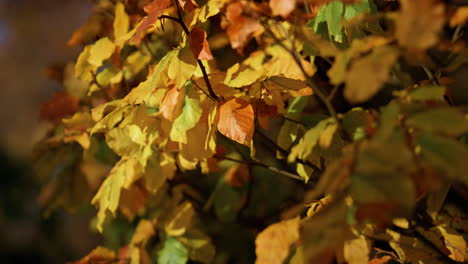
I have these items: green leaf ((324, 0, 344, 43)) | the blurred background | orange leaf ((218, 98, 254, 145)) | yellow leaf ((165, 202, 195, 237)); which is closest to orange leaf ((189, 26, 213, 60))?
orange leaf ((218, 98, 254, 145))

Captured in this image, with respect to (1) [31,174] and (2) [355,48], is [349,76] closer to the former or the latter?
(2) [355,48]

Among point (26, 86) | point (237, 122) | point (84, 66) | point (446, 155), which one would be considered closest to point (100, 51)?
point (84, 66)

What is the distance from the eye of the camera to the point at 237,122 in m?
0.87

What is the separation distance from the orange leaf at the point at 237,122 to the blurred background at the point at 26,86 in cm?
392

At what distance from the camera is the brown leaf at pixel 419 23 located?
56 centimetres

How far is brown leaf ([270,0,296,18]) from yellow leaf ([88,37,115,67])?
47 cm

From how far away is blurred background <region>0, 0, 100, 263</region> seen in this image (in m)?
4.51

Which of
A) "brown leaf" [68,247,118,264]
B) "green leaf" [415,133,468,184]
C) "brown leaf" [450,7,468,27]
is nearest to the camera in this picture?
"green leaf" [415,133,468,184]

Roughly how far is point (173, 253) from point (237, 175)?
0.97ft

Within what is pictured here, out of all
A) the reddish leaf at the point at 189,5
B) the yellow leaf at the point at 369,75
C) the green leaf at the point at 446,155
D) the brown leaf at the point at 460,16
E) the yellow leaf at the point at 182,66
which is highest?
the reddish leaf at the point at 189,5

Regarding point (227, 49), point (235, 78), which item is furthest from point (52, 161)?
point (235, 78)

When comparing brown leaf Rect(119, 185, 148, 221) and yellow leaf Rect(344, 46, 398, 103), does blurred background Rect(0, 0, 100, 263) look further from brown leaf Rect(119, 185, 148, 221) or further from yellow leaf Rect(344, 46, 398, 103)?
yellow leaf Rect(344, 46, 398, 103)

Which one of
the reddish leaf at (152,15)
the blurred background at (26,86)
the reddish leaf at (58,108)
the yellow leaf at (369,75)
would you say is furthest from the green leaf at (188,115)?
Result: the blurred background at (26,86)

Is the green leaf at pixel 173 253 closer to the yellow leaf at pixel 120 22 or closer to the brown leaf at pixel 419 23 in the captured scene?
the yellow leaf at pixel 120 22
